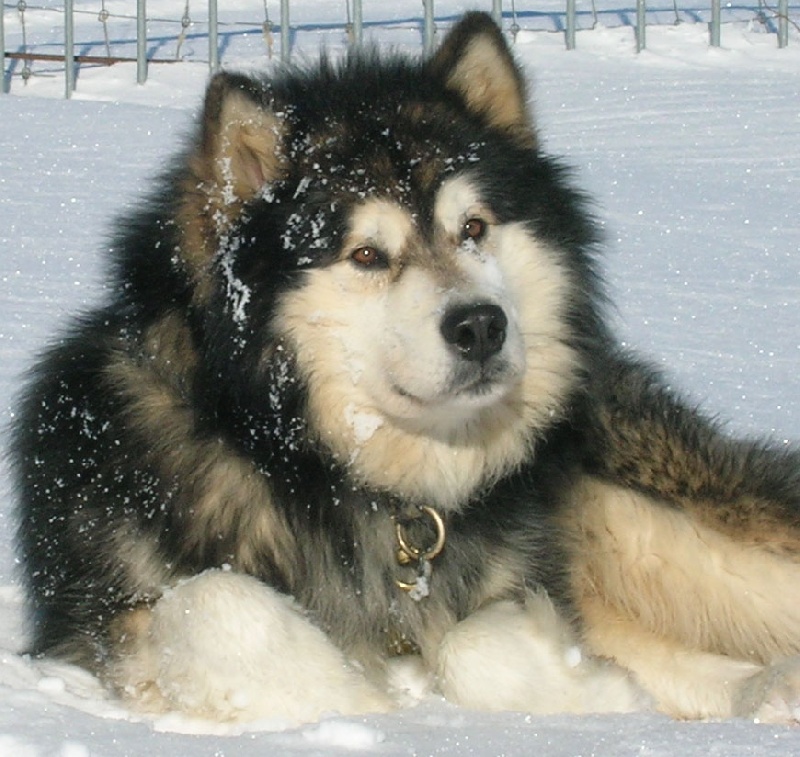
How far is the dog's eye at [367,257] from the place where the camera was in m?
3.30

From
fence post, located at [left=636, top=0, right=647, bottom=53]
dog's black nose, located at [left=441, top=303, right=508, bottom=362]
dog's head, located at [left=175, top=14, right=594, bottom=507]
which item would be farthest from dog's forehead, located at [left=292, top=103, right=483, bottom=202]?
fence post, located at [left=636, top=0, right=647, bottom=53]

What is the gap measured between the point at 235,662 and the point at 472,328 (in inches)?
34.8

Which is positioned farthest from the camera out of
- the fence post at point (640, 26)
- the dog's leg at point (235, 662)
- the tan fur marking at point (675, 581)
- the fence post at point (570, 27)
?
the fence post at point (570, 27)

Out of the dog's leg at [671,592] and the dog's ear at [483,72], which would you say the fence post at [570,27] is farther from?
the dog's leg at [671,592]

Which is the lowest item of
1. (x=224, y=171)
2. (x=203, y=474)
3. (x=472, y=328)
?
(x=203, y=474)

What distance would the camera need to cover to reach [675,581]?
3887mm

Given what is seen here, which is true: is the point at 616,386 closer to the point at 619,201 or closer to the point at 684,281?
the point at 684,281

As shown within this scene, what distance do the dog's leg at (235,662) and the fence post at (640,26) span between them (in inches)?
298

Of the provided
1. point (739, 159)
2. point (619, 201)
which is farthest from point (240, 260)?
point (739, 159)

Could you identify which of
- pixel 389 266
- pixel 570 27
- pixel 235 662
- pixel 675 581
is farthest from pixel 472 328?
pixel 570 27

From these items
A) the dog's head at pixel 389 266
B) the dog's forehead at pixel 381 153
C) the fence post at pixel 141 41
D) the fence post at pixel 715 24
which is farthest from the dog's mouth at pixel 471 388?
the fence post at pixel 715 24

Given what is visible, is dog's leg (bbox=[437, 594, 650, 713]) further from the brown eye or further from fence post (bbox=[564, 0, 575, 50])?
fence post (bbox=[564, 0, 575, 50])

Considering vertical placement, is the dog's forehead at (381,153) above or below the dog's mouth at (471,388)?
above

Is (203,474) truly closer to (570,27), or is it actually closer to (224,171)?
(224,171)
